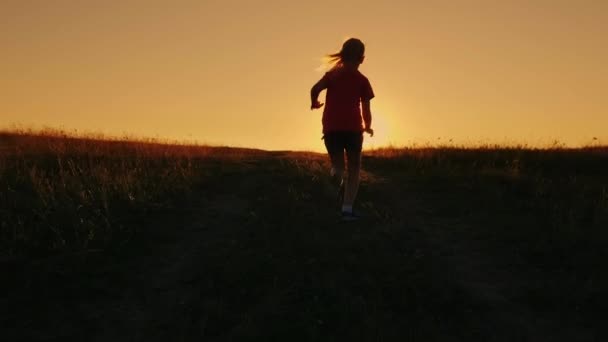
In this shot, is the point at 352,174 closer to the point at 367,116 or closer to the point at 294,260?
the point at 367,116

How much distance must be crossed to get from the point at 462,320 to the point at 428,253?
5.85ft

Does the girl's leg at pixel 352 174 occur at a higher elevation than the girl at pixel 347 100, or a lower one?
lower

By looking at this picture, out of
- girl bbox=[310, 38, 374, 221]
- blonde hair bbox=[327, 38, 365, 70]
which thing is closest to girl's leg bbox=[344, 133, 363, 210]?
girl bbox=[310, 38, 374, 221]

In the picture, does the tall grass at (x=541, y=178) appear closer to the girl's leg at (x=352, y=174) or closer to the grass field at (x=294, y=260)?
the grass field at (x=294, y=260)

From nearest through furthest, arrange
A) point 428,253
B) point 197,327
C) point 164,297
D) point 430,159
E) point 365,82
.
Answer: point 197,327, point 164,297, point 428,253, point 365,82, point 430,159

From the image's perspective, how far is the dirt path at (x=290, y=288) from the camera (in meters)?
5.20

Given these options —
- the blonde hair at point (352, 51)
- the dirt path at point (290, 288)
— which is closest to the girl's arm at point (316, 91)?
the blonde hair at point (352, 51)

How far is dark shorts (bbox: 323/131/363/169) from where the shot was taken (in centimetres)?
829

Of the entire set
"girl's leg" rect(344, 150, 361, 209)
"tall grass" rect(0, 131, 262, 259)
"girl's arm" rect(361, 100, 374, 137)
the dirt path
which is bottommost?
the dirt path

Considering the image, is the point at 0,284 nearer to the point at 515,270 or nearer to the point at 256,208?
the point at 256,208

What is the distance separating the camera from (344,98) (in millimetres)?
8211

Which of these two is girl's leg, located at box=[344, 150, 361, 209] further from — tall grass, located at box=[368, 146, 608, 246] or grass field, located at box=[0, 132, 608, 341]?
tall grass, located at box=[368, 146, 608, 246]

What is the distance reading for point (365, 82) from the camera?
8.31 meters

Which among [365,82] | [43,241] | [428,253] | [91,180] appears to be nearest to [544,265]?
[428,253]
